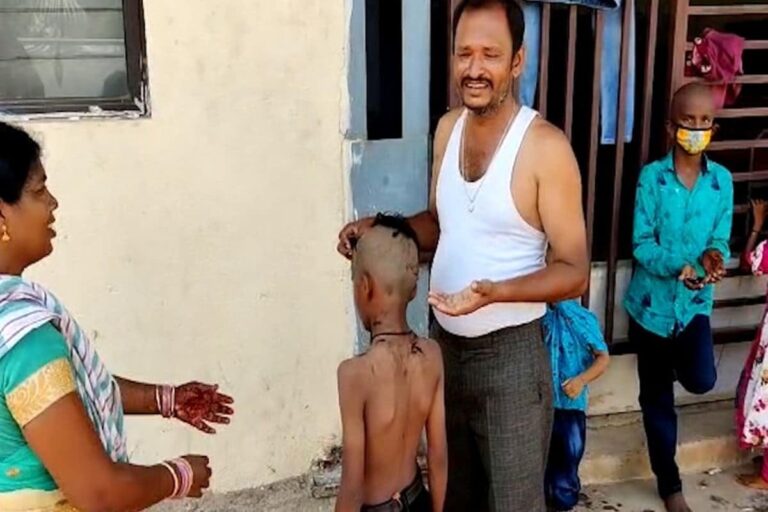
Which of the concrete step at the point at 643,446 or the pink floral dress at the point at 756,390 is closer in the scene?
the pink floral dress at the point at 756,390

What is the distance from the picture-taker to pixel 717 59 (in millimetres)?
3721

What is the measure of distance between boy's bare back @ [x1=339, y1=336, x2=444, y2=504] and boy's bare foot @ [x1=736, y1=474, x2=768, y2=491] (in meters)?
2.11

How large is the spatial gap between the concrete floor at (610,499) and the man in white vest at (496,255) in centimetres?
112

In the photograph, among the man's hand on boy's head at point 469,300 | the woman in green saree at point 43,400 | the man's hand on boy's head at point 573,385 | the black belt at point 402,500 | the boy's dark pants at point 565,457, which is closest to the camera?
the woman in green saree at point 43,400

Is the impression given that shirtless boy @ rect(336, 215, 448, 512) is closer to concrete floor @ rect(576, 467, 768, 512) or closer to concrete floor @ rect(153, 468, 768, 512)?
concrete floor @ rect(153, 468, 768, 512)

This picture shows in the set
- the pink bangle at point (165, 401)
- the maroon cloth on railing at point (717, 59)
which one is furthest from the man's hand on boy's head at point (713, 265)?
the pink bangle at point (165, 401)

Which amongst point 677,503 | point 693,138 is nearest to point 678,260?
point 693,138

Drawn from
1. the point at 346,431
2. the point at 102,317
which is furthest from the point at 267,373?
the point at 346,431

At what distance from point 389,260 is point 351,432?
42 cm

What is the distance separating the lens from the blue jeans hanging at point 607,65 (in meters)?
3.48

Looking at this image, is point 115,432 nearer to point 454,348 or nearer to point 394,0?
point 454,348

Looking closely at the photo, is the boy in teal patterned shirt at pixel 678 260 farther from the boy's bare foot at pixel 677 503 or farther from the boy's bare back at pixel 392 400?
the boy's bare back at pixel 392 400

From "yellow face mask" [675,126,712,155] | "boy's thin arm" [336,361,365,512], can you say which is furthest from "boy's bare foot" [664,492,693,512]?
"boy's thin arm" [336,361,365,512]

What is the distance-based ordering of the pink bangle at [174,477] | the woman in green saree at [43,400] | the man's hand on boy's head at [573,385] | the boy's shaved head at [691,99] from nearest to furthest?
the woman in green saree at [43,400] < the pink bangle at [174,477] < the man's hand on boy's head at [573,385] < the boy's shaved head at [691,99]
